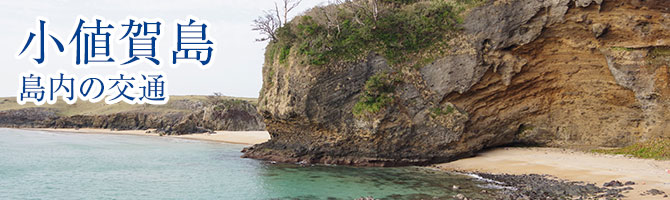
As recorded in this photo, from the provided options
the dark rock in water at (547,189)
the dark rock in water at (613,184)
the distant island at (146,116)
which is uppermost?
the distant island at (146,116)

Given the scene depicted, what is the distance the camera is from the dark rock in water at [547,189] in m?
13.0

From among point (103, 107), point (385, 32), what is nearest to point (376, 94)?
point (385, 32)

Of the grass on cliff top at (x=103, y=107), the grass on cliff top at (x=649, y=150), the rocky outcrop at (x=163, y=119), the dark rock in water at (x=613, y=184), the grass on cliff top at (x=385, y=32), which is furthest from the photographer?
the grass on cliff top at (x=103, y=107)

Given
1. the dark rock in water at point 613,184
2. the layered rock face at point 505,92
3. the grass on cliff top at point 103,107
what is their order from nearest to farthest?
the dark rock in water at point 613,184, the layered rock face at point 505,92, the grass on cliff top at point 103,107

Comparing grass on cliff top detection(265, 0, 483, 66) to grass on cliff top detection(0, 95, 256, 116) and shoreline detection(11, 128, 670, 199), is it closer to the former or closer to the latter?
shoreline detection(11, 128, 670, 199)

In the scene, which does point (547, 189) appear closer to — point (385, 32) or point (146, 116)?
point (385, 32)

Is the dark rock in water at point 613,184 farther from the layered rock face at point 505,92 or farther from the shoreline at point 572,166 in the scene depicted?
the layered rock face at point 505,92

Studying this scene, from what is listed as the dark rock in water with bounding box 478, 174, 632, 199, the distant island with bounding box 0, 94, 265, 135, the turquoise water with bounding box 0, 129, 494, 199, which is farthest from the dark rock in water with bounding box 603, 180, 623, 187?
the distant island with bounding box 0, 94, 265, 135

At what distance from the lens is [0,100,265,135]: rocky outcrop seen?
52.5m

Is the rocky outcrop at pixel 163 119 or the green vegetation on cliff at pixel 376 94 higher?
the green vegetation on cliff at pixel 376 94

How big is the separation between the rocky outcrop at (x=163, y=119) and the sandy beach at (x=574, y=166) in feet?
116

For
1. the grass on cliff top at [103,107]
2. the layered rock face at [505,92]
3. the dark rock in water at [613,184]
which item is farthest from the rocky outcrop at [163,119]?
the dark rock in water at [613,184]

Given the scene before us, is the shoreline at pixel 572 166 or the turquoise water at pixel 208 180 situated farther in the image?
the turquoise water at pixel 208 180

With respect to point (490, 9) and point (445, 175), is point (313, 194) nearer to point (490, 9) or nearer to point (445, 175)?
point (445, 175)
